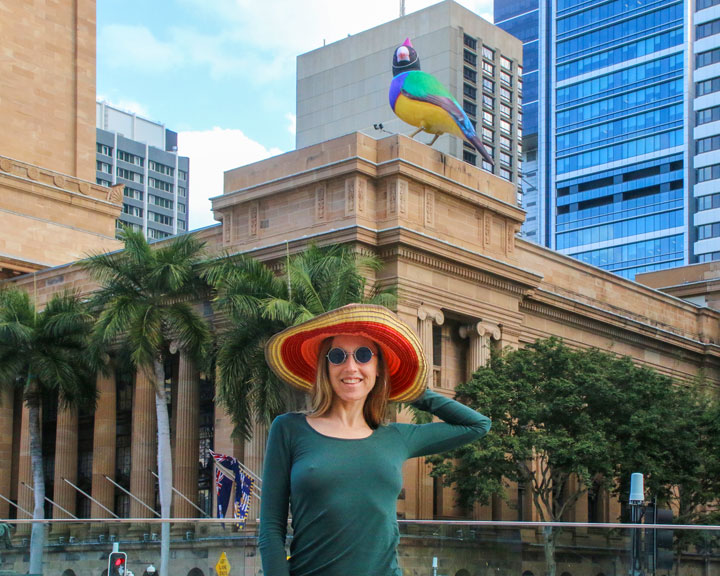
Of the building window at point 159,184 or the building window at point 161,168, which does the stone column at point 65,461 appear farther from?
the building window at point 161,168

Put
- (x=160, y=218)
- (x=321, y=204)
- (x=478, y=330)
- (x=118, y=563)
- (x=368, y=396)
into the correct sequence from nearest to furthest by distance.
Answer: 1. (x=368, y=396)
2. (x=118, y=563)
3. (x=321, y=204)
4. (x=478, y=330)
5. (x=160, y=218)

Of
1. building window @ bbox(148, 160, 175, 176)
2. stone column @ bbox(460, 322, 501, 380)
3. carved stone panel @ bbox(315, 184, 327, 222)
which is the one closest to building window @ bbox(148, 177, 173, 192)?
building window @ bbox(148, 160, 175, 176)

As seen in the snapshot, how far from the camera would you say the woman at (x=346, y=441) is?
568 cm

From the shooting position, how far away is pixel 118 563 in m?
13.3

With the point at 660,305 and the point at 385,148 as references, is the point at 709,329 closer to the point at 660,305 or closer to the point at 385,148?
the point at 660,305

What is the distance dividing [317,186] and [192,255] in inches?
232

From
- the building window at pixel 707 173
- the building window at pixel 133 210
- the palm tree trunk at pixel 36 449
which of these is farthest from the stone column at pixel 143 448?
the building window at pixel 133 210

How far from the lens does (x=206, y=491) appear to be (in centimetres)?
4638

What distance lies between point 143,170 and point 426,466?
411ft

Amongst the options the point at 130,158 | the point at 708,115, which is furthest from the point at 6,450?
the point at 130,158

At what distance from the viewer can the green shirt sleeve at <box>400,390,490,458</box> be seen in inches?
243

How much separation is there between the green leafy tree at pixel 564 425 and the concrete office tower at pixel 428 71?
6564 centimetres

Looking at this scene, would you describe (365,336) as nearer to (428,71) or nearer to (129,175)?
(428,71)

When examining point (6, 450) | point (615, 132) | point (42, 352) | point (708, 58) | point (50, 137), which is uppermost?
point (708, 58)
